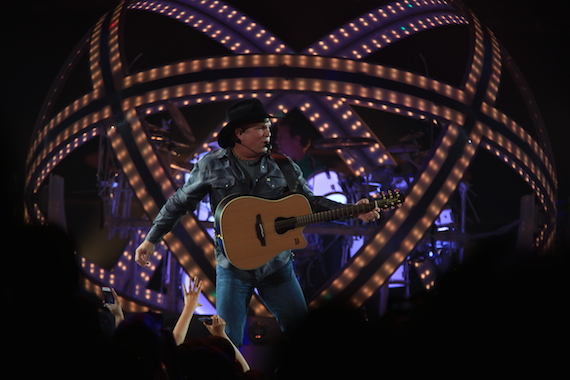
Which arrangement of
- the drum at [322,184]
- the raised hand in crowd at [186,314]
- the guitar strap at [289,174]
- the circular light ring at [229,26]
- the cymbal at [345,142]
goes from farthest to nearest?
the drum at [322,184]
the circular light ring at [229,26]
the cymbal at [345,142]
the guitar strap at [289,174]
the raised hand in crowd at [186,314]

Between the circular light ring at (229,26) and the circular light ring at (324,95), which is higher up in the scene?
the circular light ring at (229,26)

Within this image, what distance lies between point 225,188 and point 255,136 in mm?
365

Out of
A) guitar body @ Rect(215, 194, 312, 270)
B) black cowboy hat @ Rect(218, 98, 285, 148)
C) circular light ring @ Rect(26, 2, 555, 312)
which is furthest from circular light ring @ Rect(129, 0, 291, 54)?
guitar body @ Rect(215, 194, 312, 270)

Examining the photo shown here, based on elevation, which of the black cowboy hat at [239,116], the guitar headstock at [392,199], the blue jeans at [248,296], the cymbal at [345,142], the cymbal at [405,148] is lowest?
the blue jeans at [248,296]

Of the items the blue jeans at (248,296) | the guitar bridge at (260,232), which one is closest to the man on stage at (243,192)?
the blue jeans at (248,296)

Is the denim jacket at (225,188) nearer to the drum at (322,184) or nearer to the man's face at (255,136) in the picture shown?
the man's face at (255,136)

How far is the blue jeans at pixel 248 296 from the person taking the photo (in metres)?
4.24

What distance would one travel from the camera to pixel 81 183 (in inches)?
347

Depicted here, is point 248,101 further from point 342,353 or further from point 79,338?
point 342,353

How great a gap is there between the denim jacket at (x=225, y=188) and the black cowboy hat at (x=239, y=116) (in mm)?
81

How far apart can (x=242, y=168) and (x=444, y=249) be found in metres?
3.80

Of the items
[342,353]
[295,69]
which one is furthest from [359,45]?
[342,353]

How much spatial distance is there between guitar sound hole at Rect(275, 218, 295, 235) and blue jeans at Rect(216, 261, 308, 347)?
0.75 feet

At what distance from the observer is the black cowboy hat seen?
4.41 metres
